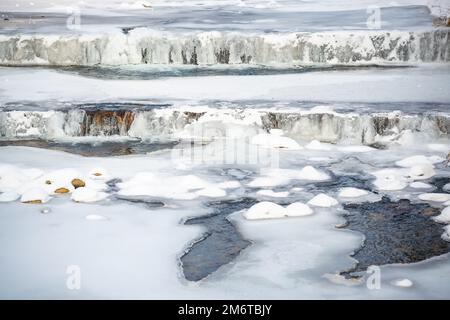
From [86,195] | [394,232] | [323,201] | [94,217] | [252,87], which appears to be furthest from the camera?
[252,87]

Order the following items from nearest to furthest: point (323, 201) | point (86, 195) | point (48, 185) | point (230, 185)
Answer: point (323, 201)
point (86, 195)
point (48, 185)
point (230, 185)

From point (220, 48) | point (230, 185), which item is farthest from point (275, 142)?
point (220, 48)

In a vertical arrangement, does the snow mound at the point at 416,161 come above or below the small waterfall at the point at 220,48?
below

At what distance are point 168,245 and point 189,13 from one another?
9966 mm

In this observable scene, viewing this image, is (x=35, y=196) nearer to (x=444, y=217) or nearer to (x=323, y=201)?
(x=323, y=201)

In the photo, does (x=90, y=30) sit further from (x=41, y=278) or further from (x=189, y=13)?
(x=41, y=278)

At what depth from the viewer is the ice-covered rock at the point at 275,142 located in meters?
6.19

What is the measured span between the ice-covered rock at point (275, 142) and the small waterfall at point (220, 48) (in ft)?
11.6

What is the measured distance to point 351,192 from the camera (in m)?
4.60

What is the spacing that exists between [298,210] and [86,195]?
148cm

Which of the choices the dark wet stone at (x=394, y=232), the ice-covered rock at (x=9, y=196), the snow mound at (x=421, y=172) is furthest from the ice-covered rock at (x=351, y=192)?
the ice-covered rock at (x=9, y=196)

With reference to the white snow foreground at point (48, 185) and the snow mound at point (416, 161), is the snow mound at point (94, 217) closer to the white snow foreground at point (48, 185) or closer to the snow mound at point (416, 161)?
the white snow foreground at point (48, 185)

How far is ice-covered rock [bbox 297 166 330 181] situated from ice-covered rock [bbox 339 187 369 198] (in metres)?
0.40
